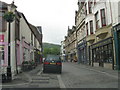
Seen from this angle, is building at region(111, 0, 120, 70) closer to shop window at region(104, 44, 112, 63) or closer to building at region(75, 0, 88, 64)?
shop window at region(104, 44, 112, 63)

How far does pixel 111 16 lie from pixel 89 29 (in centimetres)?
927

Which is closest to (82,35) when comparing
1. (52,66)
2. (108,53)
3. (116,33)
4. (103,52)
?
(103,52)

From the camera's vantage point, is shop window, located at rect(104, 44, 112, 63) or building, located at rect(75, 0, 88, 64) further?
building, located at rect(75, 0, 88, 64)

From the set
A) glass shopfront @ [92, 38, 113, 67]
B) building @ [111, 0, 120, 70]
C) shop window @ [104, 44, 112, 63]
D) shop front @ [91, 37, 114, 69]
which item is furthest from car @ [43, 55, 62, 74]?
shop window @ [104, 44, 112, 63]

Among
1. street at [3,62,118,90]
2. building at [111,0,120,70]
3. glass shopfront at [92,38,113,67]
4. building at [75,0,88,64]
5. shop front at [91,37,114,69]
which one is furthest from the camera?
building at [75,0,88,64]

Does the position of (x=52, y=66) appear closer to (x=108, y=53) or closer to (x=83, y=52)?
(x=108, y=53)

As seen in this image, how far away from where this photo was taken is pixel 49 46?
11812cm

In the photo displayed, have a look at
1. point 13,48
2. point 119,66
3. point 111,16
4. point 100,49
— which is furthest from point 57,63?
point 100,49

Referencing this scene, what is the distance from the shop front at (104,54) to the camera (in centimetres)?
2007

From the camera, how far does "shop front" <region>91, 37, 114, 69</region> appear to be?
2007 cm

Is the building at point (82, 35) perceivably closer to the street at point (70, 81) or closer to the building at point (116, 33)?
the building at point (116, 33)

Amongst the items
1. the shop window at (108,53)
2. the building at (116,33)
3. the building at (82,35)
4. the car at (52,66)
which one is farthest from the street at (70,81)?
the building at (82,35)

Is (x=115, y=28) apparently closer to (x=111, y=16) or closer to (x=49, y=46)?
(x=111, y=16)

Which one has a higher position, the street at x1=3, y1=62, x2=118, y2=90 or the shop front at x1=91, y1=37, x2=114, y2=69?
the shop front at x1=91, y1=37, x2=114, y2=69
